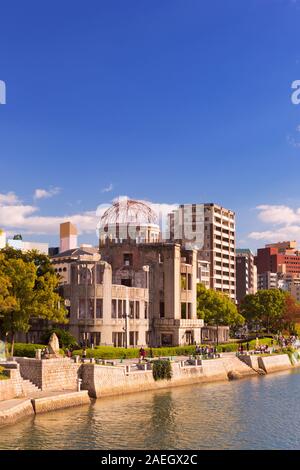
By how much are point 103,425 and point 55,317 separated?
2819 centimetres

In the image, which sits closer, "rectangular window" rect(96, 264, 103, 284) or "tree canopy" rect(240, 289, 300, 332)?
"rectangular window" rect(96, 264, 103, 284)

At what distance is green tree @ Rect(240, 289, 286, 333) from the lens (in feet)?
489

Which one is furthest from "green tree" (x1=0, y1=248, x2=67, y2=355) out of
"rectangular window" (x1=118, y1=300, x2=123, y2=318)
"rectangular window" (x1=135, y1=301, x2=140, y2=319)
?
"rectangular window" (x1=135, y1=301, x2=140, y2=319)

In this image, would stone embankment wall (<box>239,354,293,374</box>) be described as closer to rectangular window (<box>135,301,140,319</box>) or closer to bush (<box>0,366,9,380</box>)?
rectangular window (<box>135,301,140,319</box>)

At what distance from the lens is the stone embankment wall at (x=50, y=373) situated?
58.8m

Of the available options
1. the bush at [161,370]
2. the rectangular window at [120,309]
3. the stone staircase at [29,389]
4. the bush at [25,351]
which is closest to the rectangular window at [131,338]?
the rectangular window at [120,309]

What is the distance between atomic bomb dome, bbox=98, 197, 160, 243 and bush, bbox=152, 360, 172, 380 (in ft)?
136

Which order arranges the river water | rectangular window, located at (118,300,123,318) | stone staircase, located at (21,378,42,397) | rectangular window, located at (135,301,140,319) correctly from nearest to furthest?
the river water, stone staircase, located at (21,378,42,397), rectangular window, located at (118,300,123,318), rectangular window, located at (135,301,140,319)

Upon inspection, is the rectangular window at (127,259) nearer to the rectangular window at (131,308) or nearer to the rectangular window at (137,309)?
the rectangular window at (137,309)

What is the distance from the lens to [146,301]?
102m

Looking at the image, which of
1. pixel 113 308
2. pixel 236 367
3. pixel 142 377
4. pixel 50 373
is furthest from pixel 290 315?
pixel 50 373

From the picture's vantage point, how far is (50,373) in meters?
59.7

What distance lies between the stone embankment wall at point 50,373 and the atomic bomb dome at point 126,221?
49910 millimetres

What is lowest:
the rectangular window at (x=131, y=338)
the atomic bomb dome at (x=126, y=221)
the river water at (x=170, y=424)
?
the river water at (x=170, y=424)
